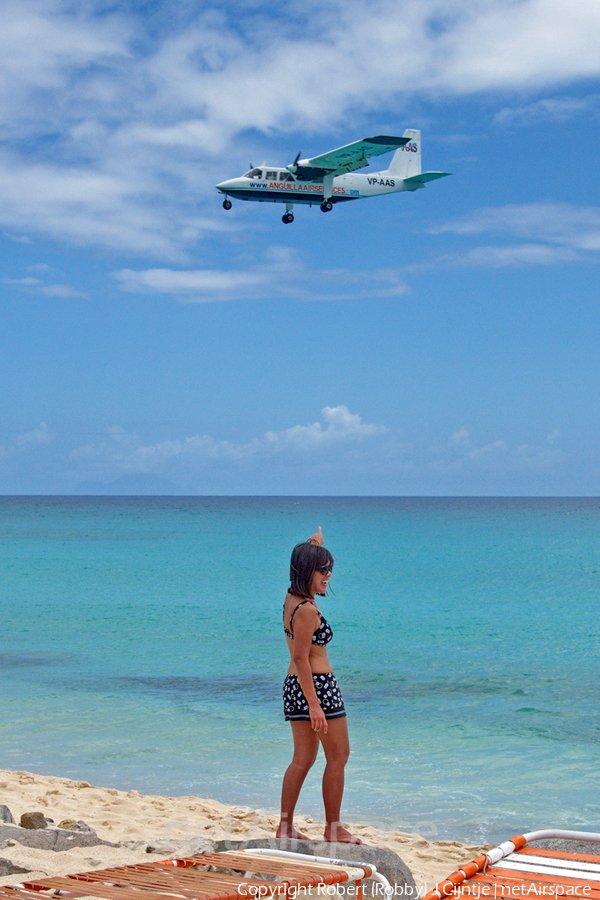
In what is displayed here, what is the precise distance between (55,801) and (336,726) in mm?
3909

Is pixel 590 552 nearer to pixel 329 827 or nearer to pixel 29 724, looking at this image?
pixel 29 724

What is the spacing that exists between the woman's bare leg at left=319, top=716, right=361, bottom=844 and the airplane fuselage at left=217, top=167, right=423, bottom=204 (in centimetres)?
2336

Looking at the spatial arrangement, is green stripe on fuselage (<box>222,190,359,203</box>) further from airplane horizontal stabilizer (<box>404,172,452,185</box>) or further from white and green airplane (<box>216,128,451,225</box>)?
airplane horizontal stabilizer (<box>404,172,452,185</box>)

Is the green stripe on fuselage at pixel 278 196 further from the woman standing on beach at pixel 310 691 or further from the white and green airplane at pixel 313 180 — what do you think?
the woman standing on beach at pixel 310 691

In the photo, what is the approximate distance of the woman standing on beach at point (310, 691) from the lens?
4.45 meters

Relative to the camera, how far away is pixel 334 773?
4.66 m

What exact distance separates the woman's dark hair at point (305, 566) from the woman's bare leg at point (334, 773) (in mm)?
724

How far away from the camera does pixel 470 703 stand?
1259 cm

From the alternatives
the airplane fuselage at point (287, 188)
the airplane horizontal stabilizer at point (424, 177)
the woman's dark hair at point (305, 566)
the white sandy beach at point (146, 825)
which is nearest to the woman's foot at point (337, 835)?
the white sandy beach at point (146, 825)

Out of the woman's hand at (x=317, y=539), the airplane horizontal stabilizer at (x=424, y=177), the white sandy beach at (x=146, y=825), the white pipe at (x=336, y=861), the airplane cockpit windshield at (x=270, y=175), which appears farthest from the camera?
the airplane horizontal stabilizer at (x=424, y=177)

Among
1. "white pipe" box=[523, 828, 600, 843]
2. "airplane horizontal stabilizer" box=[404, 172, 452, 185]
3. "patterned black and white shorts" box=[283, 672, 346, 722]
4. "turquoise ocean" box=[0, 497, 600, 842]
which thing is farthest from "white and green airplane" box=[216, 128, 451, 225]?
"white pipe" box=[523, 828, 600, 843]

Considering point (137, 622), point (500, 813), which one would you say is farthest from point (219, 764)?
point (137, 622)

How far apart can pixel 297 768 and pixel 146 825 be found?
269 cm

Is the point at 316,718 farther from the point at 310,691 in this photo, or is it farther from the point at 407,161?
the point at 407,161
